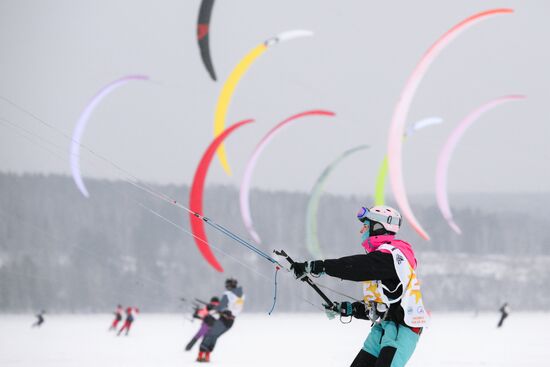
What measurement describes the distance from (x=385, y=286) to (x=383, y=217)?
2.14 feet

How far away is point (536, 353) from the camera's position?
19.8m

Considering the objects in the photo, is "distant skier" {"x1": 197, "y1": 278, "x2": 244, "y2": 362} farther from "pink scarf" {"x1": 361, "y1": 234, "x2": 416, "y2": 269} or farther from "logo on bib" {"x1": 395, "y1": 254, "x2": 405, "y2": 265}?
"logo on bib" {"x1": 395, "y1": 254, "x2": 405, "y2": 265}

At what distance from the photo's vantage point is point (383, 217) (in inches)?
316

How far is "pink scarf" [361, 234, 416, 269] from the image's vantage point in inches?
308

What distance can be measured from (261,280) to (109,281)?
702 inches

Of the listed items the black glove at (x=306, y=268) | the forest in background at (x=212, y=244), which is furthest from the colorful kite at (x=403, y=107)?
the forest in background at (x=212, y=244)

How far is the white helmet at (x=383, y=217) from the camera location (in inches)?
316

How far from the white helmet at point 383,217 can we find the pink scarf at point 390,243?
3.9 inches

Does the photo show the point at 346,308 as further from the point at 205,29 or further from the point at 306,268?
the point at 205,29

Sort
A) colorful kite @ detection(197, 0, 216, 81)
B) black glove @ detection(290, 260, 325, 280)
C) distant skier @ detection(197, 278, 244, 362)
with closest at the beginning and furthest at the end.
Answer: black glove @ detection(290, 260, 325, 280)
distant skier @ detection(197, 278, 244, 362)
colorful kite @ detection(197, 0, 216, 81)

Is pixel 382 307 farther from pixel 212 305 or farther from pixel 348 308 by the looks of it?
pixel 212 305

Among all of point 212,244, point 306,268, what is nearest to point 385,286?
point 306,268

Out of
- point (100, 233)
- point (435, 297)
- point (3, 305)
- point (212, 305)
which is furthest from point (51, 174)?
point (212, 305)

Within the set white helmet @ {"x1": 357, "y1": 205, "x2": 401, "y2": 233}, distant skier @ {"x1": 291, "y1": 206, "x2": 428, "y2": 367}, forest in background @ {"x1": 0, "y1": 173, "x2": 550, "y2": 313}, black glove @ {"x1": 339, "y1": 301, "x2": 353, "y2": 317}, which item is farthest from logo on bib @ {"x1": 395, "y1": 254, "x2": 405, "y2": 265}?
forest in background @ {"x1": 0, "y1": 173, "x2": 550, "y2": 313}
